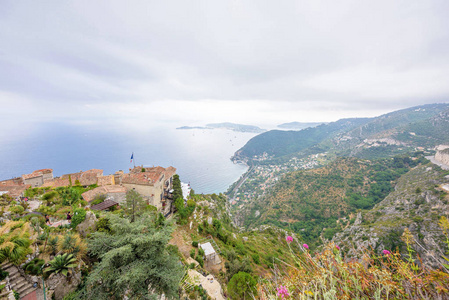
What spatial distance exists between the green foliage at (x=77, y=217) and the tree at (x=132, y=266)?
2.86m

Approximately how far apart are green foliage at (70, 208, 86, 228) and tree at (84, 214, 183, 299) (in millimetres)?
2856

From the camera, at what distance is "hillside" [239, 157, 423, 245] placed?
129ft

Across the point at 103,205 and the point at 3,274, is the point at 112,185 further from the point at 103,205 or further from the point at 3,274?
the point at 3,274

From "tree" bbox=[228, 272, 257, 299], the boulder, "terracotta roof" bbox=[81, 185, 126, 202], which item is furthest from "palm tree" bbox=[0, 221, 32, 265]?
"tree" bbox=[228, 272, 257, 299]

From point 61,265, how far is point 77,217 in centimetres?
313

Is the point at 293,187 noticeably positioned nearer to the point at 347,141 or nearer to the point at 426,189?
the point at 426,189

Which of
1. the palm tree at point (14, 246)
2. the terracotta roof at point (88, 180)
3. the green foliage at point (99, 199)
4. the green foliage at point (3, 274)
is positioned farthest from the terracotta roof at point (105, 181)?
the green foliage at point (3, 274)

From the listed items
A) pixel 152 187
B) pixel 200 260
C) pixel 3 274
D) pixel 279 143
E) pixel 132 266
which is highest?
pixel 3 274

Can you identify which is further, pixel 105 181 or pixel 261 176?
pixel 261 176

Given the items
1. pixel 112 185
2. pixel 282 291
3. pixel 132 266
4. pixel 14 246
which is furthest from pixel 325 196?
pixel 14 246

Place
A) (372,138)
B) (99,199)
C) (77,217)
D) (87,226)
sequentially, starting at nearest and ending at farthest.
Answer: (77,217) < (87,226) < (99,199) < (372,138)

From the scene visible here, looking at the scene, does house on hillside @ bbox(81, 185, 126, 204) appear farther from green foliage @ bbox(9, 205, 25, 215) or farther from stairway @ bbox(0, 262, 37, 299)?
stairway @ bbox(0, 262, 37, 299)

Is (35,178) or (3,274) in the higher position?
(3,274)

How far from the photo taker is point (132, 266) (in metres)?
7.05
